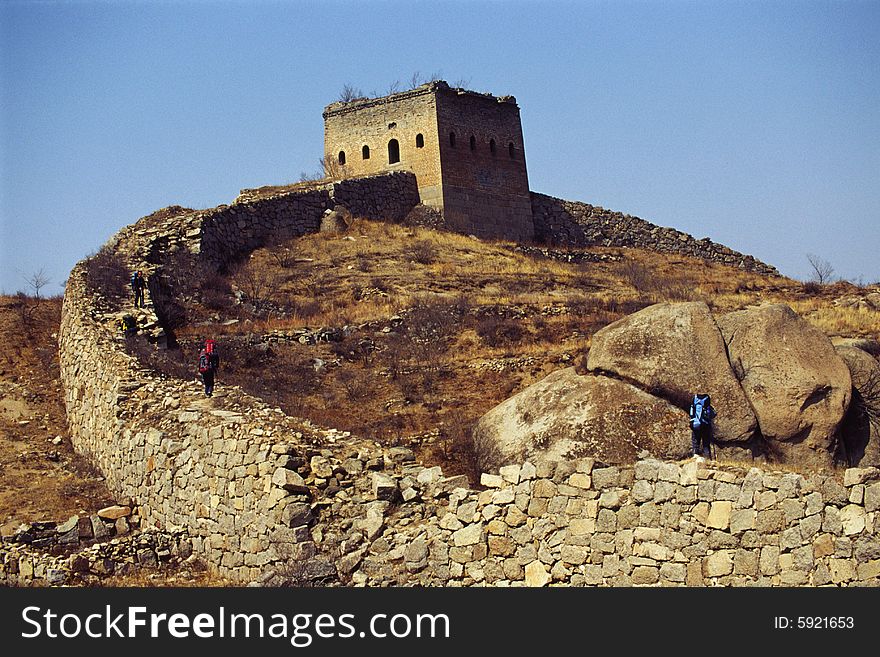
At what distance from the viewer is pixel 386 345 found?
79.0 ft

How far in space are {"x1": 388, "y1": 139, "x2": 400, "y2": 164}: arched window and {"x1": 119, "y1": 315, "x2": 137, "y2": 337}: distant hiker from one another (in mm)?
15874

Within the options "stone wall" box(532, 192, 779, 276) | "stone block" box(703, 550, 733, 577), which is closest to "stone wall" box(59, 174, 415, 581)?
"stone block" box(703, 550, 733, 577)

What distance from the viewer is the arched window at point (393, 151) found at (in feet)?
121

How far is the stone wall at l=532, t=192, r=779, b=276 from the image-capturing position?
39812 millimetres

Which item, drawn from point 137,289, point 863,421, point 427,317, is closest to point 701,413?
point 863,421

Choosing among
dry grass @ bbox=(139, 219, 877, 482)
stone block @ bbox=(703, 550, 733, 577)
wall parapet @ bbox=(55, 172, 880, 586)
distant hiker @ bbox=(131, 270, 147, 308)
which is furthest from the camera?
distant hiker @ bbox=(131, 270, 147, 308)

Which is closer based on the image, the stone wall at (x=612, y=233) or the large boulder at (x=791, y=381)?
the large boulder at (x=791, y=381)

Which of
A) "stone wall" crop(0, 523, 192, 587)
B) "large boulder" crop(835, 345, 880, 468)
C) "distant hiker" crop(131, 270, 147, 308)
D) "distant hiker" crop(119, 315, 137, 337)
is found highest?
"distant hiker" crop(131, 270, 147, 308)

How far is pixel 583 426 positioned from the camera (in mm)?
17953

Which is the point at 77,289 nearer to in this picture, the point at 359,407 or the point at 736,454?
the point at 359,407

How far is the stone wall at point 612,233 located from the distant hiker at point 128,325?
19.0 metres

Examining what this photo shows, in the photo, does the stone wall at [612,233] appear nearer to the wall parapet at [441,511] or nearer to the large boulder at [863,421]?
the large boulder at [863,421]

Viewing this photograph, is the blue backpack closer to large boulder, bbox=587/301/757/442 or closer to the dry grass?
large boulder, bbox=587/301/757/442

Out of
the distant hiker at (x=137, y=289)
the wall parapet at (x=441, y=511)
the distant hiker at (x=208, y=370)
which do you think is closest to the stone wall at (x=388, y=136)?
the distant hiker at (x=137, y=289)
